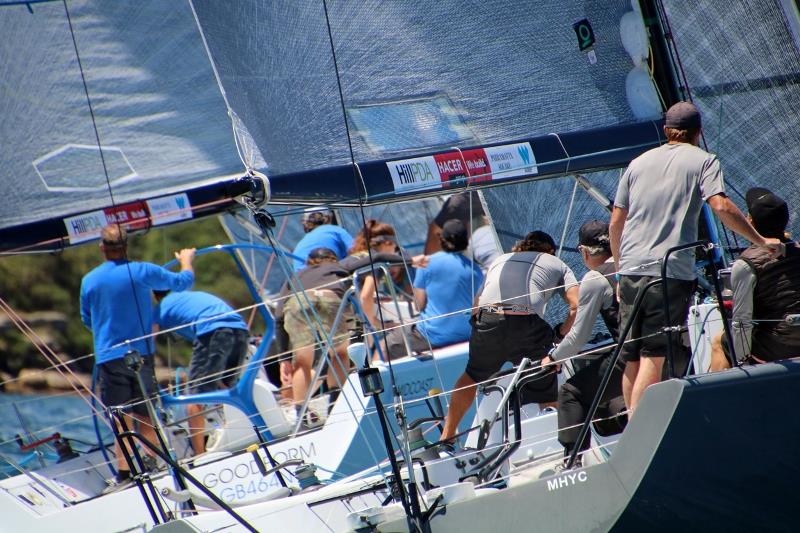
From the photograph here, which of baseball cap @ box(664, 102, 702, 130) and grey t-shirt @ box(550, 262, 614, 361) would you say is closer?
baseball cap @ box(664, 102, 702, 130)

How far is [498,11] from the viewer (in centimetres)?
527

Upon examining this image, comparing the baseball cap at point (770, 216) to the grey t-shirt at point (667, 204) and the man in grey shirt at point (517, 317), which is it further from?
the man in grey shirt at point (517, 317)

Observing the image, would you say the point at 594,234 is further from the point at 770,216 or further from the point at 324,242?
the point at 324,242

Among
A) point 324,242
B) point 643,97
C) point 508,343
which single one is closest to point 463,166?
point 508,343

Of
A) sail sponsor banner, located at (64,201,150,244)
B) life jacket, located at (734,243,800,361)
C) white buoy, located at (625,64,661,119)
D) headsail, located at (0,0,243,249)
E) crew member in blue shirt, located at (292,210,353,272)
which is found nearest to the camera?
life jacket, located at (734,243,800,361)

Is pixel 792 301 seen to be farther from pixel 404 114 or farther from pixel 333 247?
pixel 333 247

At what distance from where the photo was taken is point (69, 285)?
2291cm

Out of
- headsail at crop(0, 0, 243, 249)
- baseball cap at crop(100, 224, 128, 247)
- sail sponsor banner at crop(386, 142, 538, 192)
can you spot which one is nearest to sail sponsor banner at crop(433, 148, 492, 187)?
sail sponsor banner at crop(386, 142, 538, 192)

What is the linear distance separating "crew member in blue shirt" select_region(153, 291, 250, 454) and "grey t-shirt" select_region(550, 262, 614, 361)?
261 centimetres

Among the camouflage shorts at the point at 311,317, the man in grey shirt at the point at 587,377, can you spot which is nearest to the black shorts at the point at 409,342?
the camouflage shorts at the point at 311,317

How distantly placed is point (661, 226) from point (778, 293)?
18.7 inches

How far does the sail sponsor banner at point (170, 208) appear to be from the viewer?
6.86 meters

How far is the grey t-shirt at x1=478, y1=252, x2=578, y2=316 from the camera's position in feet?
16.4

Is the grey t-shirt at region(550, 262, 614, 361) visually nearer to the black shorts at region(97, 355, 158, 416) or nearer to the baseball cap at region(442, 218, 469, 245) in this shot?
the baseball cap at region(442, 218, 469, 245)
